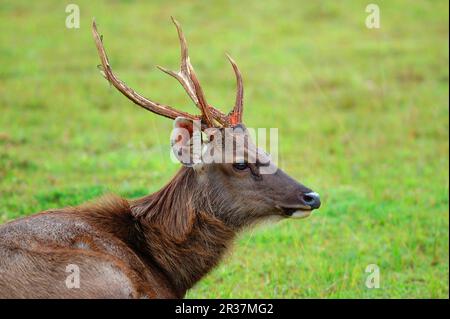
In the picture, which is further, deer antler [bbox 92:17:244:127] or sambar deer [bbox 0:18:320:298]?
deer antler [bbox 92:17:244:127]

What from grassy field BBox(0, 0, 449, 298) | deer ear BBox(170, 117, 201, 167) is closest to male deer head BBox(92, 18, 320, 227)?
deer ear BBox(170, 117, 201, 167)

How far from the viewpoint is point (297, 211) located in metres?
5.71

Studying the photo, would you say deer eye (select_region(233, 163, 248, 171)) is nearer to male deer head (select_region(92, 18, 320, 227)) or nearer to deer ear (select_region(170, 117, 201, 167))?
male deer head (select_region(92, 18, 320, 227))

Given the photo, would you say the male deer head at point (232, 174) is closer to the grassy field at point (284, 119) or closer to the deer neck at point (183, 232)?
the deer neck at point (183, 232)

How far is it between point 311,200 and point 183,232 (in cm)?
95

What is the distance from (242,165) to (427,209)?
4.16 m

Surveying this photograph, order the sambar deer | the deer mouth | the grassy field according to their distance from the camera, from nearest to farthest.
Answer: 1. the sambar deer
2. the deer mouth
3. the grassy field

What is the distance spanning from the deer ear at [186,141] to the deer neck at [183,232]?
0.51 feet

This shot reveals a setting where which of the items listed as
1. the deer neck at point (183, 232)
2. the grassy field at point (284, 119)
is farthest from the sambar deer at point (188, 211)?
the grassy field at point (284, 119)

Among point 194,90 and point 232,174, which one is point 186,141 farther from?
point 194,90

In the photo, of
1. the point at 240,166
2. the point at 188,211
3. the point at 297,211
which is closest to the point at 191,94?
the point at 240,166

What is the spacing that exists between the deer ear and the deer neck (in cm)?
16

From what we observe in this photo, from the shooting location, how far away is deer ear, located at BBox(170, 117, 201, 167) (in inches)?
223

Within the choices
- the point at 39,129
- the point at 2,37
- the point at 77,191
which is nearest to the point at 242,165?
the point at 77,191
